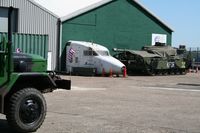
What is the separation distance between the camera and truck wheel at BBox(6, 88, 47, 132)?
398 inches

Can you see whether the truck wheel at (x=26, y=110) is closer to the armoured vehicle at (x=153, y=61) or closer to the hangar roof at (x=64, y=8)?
the armoured vehicle at (x=153, y=61)

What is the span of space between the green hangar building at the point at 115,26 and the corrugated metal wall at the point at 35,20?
31.7 inches

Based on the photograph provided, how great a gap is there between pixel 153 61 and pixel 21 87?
1227 inches

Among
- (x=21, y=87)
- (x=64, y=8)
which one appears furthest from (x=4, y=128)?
(x=64, y=8)

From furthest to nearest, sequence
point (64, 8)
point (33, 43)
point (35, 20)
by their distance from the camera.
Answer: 1. point (64, 8)
2. point (35, 20)
3. point (33, 43)

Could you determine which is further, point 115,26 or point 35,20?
point 115,26

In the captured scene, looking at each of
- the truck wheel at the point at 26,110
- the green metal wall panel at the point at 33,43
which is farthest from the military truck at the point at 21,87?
the green metal wall panel at the point at 33,43

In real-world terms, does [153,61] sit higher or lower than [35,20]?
lower

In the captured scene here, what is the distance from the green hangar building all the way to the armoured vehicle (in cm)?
280

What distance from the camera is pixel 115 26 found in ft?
157

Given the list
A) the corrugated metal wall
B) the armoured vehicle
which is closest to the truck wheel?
the corrugated metal wall

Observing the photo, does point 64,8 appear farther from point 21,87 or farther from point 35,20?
point 21,87

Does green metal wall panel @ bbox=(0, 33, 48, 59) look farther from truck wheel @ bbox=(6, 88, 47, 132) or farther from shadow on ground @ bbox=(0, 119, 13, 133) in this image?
truck wheel @ bbox=(6, 88, 47, 132)

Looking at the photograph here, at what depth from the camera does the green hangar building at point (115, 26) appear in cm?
4422
